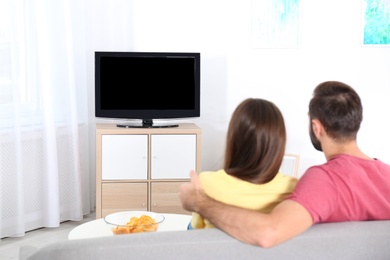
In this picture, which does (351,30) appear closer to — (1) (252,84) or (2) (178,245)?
(1) (252,84)

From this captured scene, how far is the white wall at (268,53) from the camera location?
5.12 m

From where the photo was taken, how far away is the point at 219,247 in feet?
5.15

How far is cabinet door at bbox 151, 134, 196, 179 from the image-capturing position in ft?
14.9

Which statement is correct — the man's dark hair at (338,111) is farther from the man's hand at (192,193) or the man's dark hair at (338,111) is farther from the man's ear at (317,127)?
the man's hand at (192,193)

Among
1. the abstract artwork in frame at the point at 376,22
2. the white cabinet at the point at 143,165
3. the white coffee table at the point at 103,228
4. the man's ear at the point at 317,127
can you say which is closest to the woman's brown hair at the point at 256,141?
the man's ear at the point at 317,127

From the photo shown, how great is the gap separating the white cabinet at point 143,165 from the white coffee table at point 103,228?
1.19 metres

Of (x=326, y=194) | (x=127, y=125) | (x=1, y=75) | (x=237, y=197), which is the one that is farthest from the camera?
(x=127, y=125)

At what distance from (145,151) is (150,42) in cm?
114

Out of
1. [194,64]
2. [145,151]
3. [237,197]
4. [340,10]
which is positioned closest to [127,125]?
[145,151]

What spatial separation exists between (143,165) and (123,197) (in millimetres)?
276

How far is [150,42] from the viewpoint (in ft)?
17.1

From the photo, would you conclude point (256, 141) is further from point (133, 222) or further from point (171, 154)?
point (171, 154)

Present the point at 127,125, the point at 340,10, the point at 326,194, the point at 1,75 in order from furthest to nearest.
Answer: the point at 340,10
the point at 127,125
the point at 1,75
the point at 326,194

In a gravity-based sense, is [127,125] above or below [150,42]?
below
